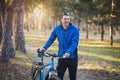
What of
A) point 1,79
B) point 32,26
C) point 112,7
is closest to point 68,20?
point 1,79

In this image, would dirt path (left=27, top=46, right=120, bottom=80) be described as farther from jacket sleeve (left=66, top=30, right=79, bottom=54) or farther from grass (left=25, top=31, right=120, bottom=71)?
jacket sleeve (left=66, top=30, right=79, bottom=54)

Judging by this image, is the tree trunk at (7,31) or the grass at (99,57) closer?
the tree trunk at (7,31)

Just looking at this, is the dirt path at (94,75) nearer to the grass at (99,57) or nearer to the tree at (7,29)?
the grass at (99,57)

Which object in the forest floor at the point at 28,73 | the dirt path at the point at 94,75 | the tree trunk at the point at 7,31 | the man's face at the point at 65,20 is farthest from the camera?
the tree trunk at the point at 7,31

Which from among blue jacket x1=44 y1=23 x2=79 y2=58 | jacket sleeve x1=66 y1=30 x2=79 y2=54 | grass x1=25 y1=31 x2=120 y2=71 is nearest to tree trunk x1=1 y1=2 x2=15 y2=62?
grass x1=25 y1=31 x2=120 y2=71

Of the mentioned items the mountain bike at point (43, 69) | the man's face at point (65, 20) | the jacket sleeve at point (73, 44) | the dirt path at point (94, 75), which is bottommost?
the dirt path at point (94, 75)

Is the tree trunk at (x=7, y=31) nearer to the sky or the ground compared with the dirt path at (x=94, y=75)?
nearer to the sky

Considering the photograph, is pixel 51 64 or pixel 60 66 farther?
pixel 60 66

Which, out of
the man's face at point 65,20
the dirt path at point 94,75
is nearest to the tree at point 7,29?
the dirt path at point 94,75

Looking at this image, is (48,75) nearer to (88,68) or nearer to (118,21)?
(88,68)

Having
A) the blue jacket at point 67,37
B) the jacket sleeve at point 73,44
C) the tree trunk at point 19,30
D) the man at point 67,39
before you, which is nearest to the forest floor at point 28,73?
the man at point 67,39

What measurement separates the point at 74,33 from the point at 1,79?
4921 millimetres

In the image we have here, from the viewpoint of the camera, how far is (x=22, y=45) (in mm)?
19797

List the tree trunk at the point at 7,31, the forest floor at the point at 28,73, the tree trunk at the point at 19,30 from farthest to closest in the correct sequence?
the tree trunk at the point at 19,30 < the tree trunk at the point at 7,31 < the forest floor at the point at 28,73
